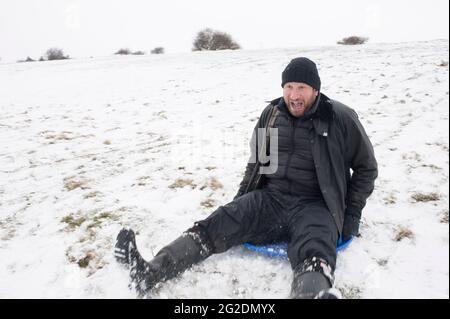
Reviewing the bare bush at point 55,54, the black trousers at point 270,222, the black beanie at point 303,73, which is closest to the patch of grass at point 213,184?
the black trousers at point 270,222

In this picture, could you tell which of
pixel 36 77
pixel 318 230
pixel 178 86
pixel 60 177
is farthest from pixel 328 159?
pixel 36 77

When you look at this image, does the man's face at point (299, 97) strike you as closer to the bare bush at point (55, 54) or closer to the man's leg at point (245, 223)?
the man's leg at point (245, 223)

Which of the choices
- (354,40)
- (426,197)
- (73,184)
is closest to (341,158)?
(426,197)

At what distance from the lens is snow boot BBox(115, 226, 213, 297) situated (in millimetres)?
2426

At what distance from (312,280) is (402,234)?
1251mm

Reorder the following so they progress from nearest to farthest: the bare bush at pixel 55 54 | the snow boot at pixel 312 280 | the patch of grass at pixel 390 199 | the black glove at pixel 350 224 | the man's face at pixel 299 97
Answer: the snow boot at pixel 312 280, the black glove at pixel 350 224, the man's face at pixel 299 97, the patch of grass at pixel 390 199, the bare bush at pixel 55 54

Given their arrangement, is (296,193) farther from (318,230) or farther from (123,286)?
(123,286)

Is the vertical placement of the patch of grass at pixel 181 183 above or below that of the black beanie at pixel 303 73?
below

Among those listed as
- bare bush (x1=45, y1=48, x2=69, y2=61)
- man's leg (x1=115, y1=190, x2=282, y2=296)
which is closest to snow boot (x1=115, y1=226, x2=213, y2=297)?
man's leg (x1=115, y1=190, x2=282, y2=296)

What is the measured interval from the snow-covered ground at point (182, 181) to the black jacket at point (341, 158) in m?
0.41

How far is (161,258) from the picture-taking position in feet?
8.28

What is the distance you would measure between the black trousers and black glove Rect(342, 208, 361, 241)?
22 cm

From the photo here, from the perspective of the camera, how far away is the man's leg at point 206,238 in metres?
2.44

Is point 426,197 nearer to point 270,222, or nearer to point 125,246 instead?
point 270,222
